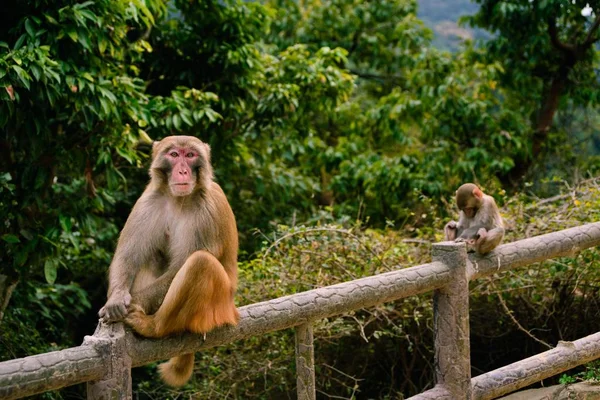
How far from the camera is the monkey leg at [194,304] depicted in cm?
286

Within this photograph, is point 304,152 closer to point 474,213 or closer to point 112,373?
point 474,213

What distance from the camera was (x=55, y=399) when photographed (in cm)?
618

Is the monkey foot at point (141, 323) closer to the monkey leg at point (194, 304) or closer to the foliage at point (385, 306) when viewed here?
the monkey leg at point (194, 304)

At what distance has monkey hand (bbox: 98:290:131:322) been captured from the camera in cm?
281

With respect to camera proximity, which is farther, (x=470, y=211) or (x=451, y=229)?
(x=451, y=229)

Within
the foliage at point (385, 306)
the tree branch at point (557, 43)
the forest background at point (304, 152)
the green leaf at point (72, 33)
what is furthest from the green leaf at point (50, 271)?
the tree branch at point (557, 43)

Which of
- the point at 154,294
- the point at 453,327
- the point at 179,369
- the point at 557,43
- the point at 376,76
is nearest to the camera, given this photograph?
the point at 154,294

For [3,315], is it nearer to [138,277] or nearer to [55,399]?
[55,399]

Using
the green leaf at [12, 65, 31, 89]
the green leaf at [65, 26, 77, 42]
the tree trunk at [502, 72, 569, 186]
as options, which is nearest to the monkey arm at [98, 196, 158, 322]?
the green leaf at [12, 65, 31, 89]

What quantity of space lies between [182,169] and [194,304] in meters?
0.68

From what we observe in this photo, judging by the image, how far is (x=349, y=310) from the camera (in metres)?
3.32

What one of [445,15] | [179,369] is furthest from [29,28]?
[445,15]

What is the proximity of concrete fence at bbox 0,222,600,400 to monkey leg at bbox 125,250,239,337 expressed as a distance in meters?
0.05

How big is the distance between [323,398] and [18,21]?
3.78 m
